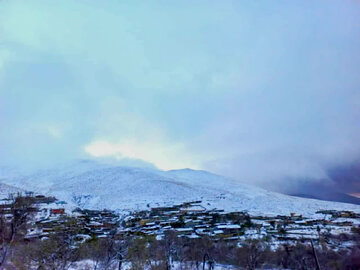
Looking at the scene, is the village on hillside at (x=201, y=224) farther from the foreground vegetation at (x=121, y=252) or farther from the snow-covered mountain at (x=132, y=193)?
the snow-covered mountain at (x=132, y=193)

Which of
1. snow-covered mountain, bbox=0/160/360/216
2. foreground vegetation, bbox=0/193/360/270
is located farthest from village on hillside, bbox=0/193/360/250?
snow-covered mountain, bbox=0/160/360/216

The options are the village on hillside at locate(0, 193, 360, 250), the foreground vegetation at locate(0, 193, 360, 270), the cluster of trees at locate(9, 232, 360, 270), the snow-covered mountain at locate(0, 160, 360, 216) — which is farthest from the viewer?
the snow-covered mountain at locate(0, 160, 360, 216)

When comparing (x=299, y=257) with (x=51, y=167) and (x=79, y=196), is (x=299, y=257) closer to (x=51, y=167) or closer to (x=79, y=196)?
(x=79, y=196)

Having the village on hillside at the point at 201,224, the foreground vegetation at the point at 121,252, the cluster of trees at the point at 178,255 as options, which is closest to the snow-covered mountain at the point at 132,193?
the village on hillside at the point at 201,224

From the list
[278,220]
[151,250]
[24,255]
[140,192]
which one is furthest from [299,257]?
[140,192]

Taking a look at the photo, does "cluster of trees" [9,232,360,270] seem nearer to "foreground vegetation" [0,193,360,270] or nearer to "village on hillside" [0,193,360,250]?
"foreground vegetation" [0,193,360,270]

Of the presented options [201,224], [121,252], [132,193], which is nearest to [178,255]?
[121,252]

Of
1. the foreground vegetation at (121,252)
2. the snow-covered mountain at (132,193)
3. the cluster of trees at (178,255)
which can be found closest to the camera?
the foreground vegetation at (121,252)

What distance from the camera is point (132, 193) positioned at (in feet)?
321

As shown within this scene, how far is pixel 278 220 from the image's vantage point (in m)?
60.2

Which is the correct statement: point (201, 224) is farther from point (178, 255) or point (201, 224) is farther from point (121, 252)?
point (121, 252)

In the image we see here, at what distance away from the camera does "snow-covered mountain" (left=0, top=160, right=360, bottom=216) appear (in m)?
81.8

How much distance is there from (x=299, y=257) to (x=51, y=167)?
155 metres

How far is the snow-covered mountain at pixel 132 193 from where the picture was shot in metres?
81.8
